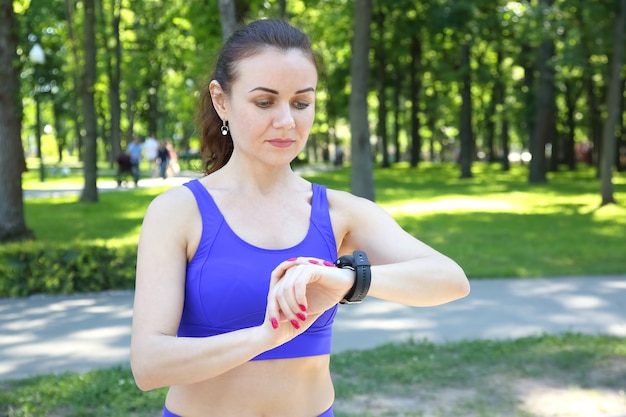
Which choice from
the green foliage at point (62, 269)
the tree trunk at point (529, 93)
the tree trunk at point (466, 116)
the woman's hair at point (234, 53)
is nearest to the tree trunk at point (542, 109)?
the tree trunk at point (529, 93)

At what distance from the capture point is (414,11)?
40.3 m

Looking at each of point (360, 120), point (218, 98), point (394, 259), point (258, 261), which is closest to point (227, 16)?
point (360, 120)

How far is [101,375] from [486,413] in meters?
3.08

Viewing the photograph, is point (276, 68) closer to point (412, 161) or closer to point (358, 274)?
point (358, 274)

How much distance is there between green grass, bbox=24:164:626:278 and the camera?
43.2ft

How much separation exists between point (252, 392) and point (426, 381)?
4.74 meters

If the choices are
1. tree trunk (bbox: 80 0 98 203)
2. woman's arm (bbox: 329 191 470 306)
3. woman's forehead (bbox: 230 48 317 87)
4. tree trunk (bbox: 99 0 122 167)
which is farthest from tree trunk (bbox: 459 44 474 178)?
woman's forehead (bbox: 230 48 317 87)

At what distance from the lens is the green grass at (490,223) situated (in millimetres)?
13180

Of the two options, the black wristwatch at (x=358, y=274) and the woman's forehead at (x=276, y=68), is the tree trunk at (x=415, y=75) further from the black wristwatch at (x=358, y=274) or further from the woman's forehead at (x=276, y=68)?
the black wristwatch at (x=358, y=274)

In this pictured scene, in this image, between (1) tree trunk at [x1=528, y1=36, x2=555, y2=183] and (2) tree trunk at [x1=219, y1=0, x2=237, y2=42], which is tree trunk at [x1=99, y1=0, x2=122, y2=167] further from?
(2) tree trunk at [x1=219, y1=0, x2=237, y2=42]

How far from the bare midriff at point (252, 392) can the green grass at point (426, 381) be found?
380 cm

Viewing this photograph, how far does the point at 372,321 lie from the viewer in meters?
9.08

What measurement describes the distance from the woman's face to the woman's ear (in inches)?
4.1

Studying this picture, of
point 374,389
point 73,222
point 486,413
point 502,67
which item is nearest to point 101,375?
point 374,389
